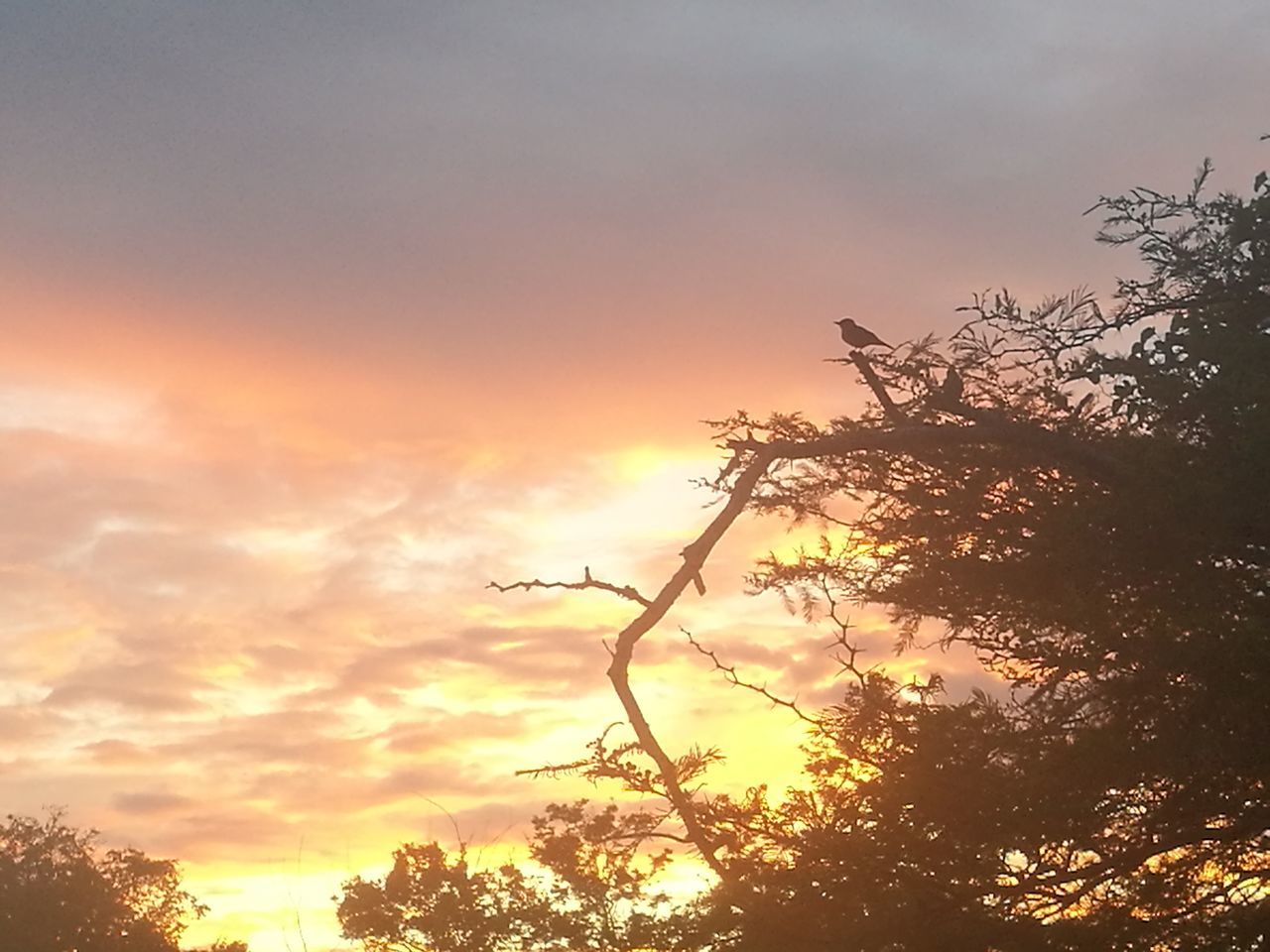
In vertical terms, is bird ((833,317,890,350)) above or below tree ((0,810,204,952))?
below

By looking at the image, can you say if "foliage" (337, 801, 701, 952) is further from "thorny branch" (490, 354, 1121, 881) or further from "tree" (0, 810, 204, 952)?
"tree" (0, 810, 204, 952)

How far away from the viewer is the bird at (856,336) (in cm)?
1223

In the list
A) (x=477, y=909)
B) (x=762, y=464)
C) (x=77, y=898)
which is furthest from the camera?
(x=77, y=898)

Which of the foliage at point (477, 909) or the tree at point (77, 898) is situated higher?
the tree at point (77, 898)

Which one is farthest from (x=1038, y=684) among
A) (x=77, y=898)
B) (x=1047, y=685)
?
(x=77, y=898)

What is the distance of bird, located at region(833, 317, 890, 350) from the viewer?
1223 centimetres

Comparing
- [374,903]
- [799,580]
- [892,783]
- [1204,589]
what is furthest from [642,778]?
[374,903]

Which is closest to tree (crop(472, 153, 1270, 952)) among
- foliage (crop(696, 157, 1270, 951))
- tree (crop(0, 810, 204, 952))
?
foliage (crop(696, 157, 1270, 951))

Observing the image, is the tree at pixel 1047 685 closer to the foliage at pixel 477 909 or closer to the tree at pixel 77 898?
the foliage at pixel 477 909

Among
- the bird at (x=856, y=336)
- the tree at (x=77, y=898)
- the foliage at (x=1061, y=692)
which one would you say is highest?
the tree at (x=77, y=898)

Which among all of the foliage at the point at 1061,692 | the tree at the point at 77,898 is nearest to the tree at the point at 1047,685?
the foliage at the point at 1061,692

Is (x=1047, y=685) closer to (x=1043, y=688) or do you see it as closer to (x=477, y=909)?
(x=1043, y=688)

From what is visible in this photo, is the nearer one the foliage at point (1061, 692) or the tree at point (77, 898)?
the foliage at point (1061, 692)

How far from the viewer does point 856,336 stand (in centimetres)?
1237
